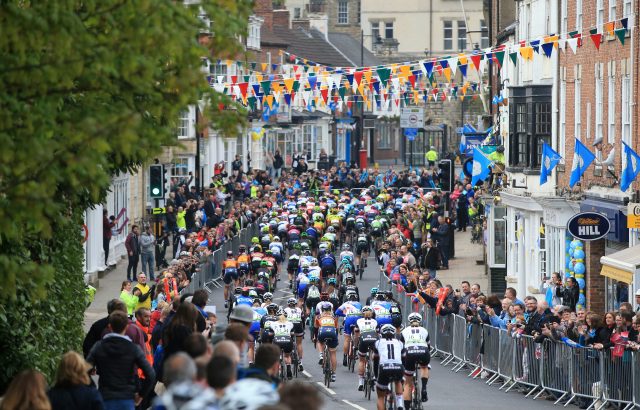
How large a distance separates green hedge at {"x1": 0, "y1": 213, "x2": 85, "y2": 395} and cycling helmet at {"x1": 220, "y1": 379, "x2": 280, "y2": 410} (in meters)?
3.76

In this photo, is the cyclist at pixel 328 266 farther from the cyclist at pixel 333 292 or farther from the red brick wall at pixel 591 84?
the red brick wall at pixel 591 84

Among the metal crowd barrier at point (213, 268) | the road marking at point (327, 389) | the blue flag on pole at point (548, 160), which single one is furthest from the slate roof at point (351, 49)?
the road marking at point (327, 389)

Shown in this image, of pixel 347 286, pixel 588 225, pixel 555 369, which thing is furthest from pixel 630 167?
pixel 347 286

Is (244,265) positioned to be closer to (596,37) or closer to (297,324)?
(297,324)

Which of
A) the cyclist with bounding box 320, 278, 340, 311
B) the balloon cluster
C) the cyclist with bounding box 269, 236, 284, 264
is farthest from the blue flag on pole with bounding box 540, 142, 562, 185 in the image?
the cyclist with bounding box 269, 236, 284, 264

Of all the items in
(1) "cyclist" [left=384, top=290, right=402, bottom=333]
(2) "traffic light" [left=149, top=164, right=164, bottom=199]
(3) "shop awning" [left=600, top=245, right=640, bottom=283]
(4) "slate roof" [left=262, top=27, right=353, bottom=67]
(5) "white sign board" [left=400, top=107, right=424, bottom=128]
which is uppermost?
(4) "slate roof" [left=262, top=27, right=353, bottom=67]

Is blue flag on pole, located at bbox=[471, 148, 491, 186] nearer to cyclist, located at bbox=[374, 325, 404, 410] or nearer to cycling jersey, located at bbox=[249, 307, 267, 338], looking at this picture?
cycling jersey, located at bbox=[249, 307, 267, 338]

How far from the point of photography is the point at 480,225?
5550cm

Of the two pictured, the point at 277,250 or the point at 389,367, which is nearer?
the point at 389,367

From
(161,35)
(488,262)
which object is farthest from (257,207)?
(161,35)

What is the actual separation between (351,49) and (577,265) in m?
82.5

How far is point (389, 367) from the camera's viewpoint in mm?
23375

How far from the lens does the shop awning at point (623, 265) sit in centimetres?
2628

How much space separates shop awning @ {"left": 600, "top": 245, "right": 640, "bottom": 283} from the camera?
2628cm
